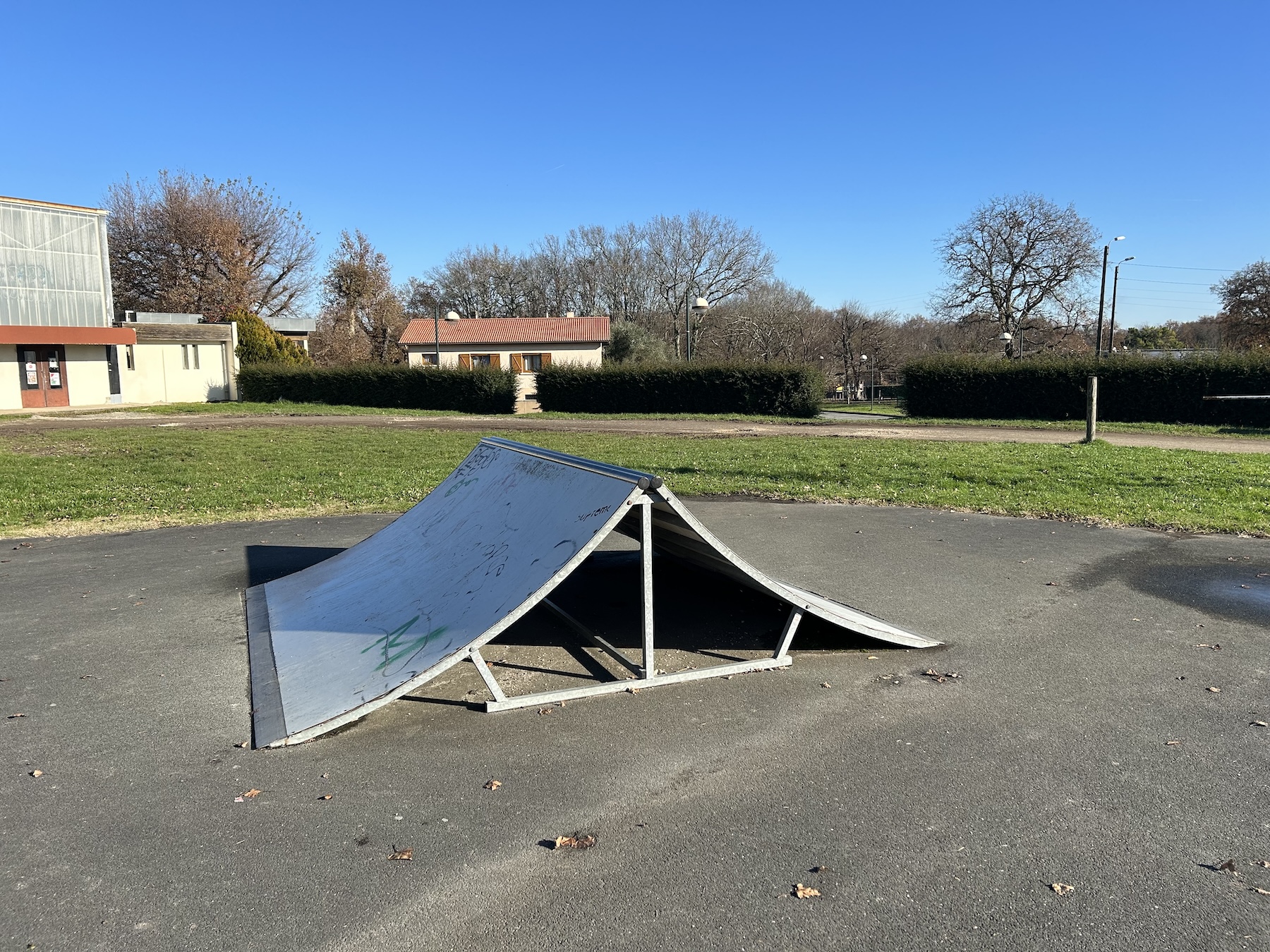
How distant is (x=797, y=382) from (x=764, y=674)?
26.7 metres

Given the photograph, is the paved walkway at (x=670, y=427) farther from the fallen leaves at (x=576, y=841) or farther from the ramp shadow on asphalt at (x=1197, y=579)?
the fallen leaves at (x=576, y=841)

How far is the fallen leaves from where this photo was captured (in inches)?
121

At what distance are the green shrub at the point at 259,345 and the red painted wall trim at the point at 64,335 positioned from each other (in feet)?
24.0

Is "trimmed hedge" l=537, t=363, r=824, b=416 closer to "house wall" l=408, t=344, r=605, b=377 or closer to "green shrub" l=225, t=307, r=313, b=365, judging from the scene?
"green shrub" l=225, t=307, r=313, b=365

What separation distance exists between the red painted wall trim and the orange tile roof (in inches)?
1011

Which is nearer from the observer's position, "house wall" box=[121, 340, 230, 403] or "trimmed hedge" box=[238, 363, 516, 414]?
"trimmed hedge" box=[238, 363, 516, 414]

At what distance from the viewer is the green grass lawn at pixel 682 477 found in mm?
10445

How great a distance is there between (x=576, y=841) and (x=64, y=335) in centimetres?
3914

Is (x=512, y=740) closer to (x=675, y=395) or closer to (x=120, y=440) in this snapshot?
(x=120, y=440)

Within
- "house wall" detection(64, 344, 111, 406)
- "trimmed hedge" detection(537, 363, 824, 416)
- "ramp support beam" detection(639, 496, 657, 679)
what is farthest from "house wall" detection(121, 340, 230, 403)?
"ramp support beam" detection(639, 496, 657, 679)

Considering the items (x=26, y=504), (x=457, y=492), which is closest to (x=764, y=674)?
(x=457, y=492)

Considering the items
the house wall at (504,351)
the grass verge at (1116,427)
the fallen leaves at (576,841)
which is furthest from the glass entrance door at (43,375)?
the fallen leaves at (576,841)

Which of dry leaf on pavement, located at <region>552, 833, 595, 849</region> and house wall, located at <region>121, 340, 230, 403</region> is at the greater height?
house wall, located at <region>121, 340, 230, 403</region>

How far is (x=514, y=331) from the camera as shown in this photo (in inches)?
2493
